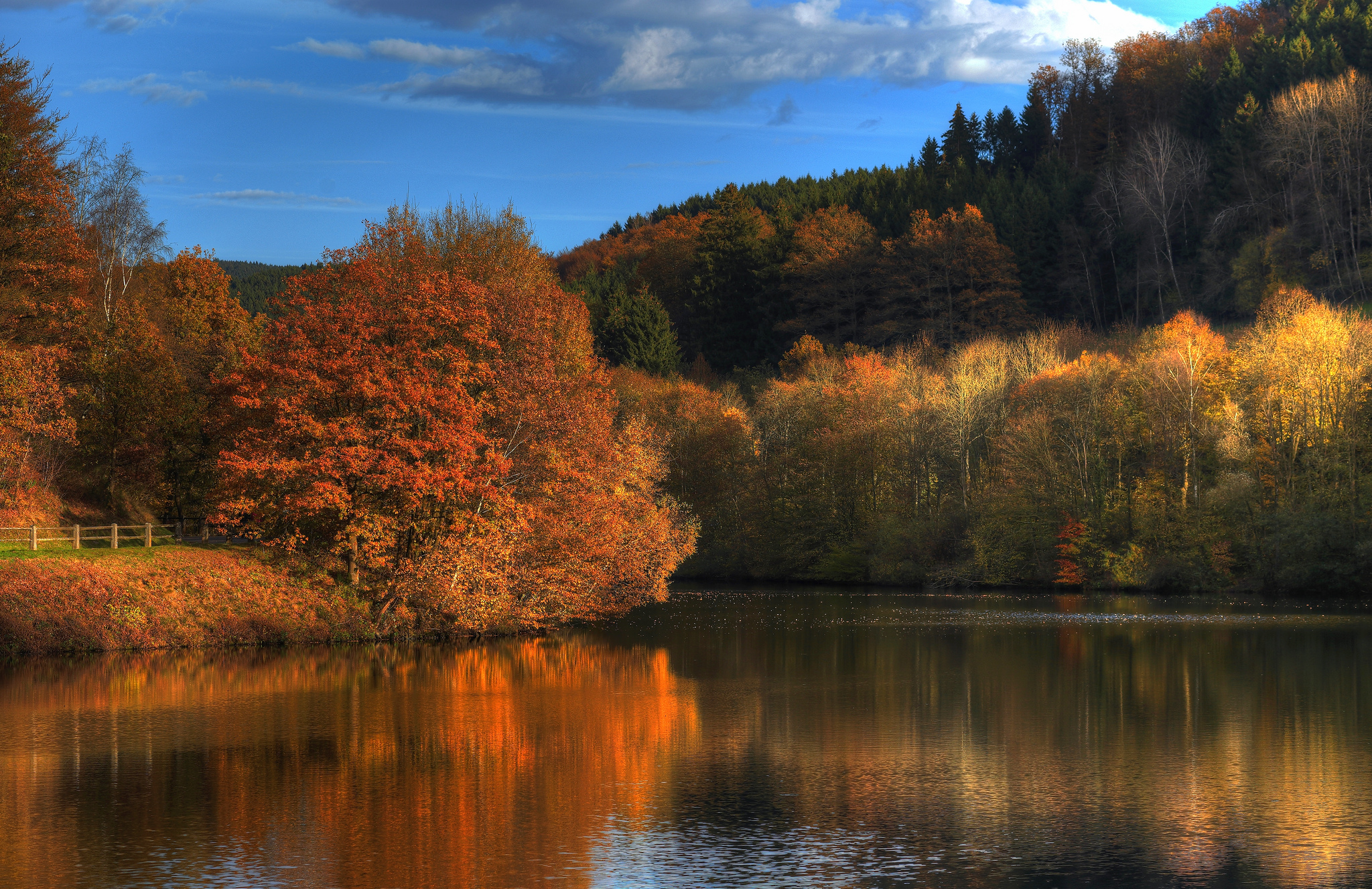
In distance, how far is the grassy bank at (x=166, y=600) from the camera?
36094 mm

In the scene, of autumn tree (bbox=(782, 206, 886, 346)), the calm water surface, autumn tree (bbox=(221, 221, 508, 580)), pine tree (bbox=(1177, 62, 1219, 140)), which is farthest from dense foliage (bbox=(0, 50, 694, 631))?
pine tree (bbox=(1177, 62, 1219, 140))

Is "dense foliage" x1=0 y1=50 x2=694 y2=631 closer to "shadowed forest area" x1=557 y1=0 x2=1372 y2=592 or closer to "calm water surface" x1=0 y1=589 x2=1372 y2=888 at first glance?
"calm water surface" x1=0 y1=589 x2=1372 y2=888

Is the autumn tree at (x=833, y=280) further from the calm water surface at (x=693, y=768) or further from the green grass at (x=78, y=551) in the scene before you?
the calm water surface at (x=693, y=768)

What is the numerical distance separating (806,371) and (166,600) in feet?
201

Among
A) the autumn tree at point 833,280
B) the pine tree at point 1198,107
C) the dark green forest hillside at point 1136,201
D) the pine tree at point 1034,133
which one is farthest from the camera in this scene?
the pine tree at point 1034,133

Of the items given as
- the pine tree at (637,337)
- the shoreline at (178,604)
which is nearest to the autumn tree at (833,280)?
the pine tree at (637,337)

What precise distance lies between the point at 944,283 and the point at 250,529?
70.6 metres

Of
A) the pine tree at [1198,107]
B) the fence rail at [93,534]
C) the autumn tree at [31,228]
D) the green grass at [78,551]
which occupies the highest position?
the pine tree at [1198,107]

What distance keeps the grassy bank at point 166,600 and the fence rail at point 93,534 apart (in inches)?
26.3

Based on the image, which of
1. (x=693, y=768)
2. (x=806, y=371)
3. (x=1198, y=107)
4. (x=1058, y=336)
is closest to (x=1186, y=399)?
(x=1058, y=336)

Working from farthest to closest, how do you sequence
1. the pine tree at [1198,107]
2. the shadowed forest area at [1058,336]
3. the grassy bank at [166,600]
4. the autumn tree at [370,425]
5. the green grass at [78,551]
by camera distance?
the pine tree at [1198,107] → the shadowed forest area at [1058,336] → the autumn tree at [370,425] → the green grass at [78,551] → the grassy bank at [166,600]

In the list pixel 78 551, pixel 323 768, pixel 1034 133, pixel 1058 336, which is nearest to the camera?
pixel 323 768

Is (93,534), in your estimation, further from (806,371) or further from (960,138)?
(960,138)

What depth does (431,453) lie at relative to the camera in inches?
1646
